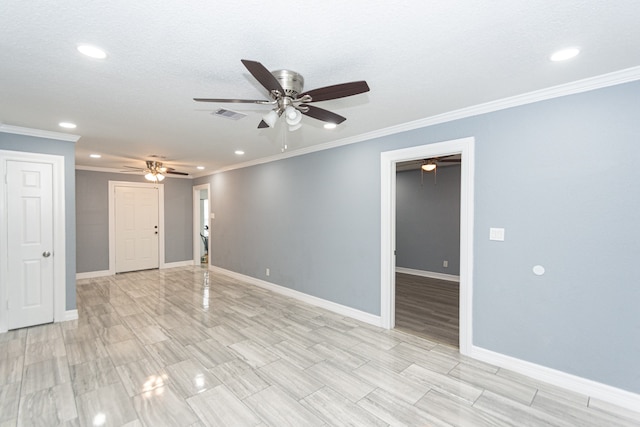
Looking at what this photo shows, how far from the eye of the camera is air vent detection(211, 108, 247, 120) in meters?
2.76

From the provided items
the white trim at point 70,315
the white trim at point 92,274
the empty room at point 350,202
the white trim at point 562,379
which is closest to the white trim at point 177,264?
the white trim at point 92,274

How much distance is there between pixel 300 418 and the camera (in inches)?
81.9

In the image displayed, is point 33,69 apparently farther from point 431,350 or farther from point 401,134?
point 431,350

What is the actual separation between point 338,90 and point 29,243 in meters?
4.55

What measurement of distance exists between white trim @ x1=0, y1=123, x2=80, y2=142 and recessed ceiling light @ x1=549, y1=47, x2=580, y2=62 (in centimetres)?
538

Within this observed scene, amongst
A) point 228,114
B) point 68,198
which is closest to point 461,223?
point 228,114

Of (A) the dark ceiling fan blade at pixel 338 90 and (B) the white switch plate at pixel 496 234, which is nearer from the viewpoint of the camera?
(A) the dark ceiling fan blade at pixel 338 90

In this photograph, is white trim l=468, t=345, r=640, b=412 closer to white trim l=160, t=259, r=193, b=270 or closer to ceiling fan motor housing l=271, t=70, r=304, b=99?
ceiling fan motor housing l=271, t=70, r=304, b=99

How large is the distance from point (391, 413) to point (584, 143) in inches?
105

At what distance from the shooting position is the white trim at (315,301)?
3.85 m

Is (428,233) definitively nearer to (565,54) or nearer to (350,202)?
(350,202)

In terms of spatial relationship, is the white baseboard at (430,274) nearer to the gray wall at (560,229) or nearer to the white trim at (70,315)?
the gray wall at (560,229)

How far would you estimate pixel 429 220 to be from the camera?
6.64 metres

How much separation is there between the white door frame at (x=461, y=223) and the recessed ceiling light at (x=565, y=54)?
101 centimetres
